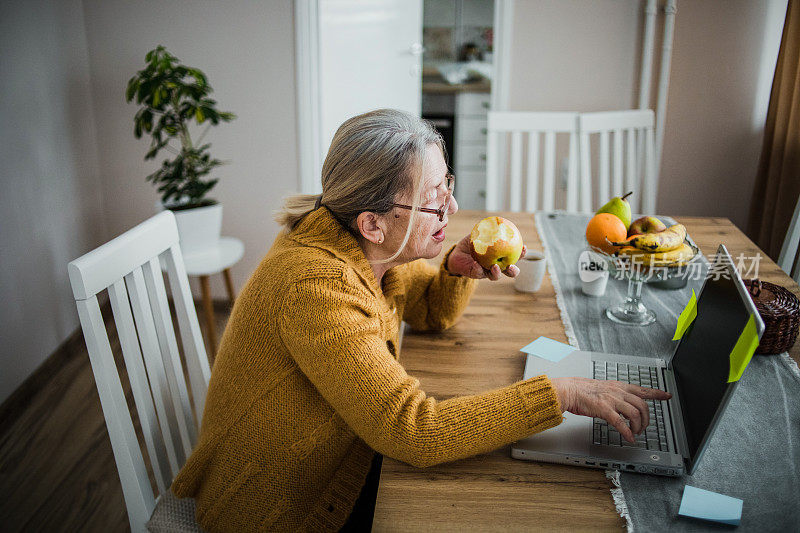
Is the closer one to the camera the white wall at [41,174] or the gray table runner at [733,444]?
the gray table runner at [733,444]

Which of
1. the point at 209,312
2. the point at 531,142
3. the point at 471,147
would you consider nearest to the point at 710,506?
the point at 531,142

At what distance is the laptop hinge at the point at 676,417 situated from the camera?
0.93 m

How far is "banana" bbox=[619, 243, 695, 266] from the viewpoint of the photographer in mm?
1301

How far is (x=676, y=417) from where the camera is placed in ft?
3.28

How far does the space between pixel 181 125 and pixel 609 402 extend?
7.35 feet

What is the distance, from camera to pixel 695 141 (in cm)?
293

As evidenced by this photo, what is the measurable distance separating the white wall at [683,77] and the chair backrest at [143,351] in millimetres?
2153

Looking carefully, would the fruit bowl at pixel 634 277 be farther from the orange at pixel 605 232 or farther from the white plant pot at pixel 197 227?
the white plant pot at pixel 197 227

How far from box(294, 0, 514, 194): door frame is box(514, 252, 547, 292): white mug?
1.63 meters

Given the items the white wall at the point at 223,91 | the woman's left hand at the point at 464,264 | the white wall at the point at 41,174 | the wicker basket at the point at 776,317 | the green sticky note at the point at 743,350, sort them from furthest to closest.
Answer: the white wall at the point at 223,91 < the white wall at the point at 41,174 < the woman's left hand at the point at 464,264 < the wicker basket at the point at 776,317 < the green sticky note at the point at 743,350

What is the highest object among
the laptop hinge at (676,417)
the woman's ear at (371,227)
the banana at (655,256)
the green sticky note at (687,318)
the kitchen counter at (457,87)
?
the kitchen counter at (457,87)

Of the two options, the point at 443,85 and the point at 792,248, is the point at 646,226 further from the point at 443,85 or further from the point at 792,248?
the point at 443,85

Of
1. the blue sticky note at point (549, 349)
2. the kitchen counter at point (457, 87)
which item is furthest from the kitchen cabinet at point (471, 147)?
the blue sticky note at point (549, 349)

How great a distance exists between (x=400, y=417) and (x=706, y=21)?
2671 mm
